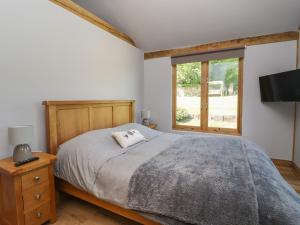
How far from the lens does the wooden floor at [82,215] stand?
5.70 ft

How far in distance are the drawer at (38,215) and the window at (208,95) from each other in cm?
300

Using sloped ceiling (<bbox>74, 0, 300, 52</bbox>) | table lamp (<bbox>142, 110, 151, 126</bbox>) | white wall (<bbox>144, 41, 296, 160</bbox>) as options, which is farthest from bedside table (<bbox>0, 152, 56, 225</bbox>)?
white wall (<bbox>144, 41, 296, 160</bbox>)

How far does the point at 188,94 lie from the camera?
12.9 ft

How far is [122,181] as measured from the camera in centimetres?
148

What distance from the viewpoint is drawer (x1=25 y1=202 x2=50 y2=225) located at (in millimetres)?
1529

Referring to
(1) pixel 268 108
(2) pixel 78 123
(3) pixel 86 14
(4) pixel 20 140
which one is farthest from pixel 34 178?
(1) pixel 268 108

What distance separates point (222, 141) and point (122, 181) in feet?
5.23

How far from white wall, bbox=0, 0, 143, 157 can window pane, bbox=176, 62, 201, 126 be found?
1.77 m

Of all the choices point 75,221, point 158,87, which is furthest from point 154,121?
point 75,221

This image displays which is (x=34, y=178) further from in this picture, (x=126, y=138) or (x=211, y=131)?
(x=211, y=131)

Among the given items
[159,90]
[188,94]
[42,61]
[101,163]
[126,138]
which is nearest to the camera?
[101,163]

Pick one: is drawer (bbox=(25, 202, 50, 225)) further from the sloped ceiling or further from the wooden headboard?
the sloped ceiling

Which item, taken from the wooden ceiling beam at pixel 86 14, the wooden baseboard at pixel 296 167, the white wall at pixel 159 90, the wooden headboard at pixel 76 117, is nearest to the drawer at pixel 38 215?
the wooden headboard at pixel 76 117

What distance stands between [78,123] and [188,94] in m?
2.53
